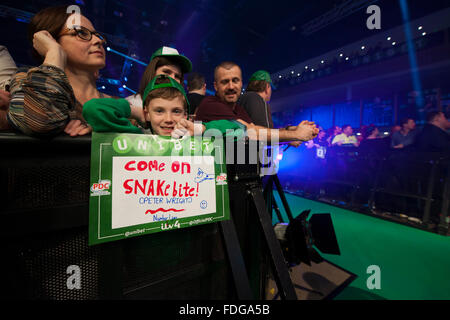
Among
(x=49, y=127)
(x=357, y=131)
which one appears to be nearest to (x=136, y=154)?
(x=49, y=127)

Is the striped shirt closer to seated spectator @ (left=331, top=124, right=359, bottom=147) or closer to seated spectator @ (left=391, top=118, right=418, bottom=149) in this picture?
seated spectator @ (left=391, top=118, right=418, bottom=149)

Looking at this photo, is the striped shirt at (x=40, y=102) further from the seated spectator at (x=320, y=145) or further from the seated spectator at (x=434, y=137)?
the seated spectator at (x=320, y=145)

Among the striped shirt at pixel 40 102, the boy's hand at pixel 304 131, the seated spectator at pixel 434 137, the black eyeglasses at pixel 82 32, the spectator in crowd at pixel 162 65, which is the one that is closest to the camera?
the striped shirt at pixel 40 102

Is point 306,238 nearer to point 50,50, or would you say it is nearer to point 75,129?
point 75,129

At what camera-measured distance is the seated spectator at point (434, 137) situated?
10.4ft

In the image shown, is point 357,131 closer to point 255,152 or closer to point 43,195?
point 255,152

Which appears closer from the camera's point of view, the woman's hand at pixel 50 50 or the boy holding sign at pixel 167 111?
the woman's hand at pixel 50 50

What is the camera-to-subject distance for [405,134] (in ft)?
14.9

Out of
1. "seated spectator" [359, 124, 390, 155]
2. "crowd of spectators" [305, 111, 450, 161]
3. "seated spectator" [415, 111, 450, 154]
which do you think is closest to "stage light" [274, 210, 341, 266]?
"crowd of spectators" [305, 111, 450, 161]

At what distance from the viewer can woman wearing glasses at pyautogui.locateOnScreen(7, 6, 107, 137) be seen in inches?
18.8

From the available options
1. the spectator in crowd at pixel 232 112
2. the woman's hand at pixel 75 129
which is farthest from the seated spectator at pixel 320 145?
the woman's hand at pixel 75 129

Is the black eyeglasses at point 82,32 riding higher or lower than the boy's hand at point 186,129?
higher

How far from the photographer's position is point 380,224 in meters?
3.05

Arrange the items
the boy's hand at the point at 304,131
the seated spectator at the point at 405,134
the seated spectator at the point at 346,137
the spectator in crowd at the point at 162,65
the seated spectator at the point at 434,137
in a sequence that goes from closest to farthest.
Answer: the boy's hand at the point at 304,131 → the spectator in crowd at the point at 162,65 → the seated spectator at the point at 434,137 → the seated spectator at the point at 405,134 → the seated spectator at the point at 346,137
